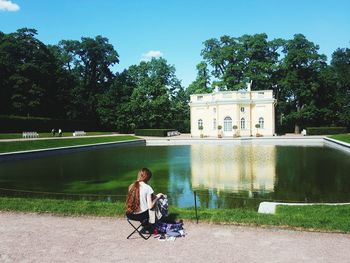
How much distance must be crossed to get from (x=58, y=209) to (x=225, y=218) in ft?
12.3

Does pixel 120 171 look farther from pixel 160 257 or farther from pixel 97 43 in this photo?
pixel 97 43

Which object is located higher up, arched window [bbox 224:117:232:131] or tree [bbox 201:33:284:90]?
tree [bbox 201:33:284:90]

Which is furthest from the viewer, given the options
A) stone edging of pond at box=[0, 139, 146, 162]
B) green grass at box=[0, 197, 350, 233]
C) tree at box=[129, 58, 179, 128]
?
tree at box=[129, 58, 179, 128]

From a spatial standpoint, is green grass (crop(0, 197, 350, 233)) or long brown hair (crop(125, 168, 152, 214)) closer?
long brown hair (crop(125, 168, 152, 214))

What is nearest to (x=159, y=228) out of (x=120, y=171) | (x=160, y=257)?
(x=160, y=257)

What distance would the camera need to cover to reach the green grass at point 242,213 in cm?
669

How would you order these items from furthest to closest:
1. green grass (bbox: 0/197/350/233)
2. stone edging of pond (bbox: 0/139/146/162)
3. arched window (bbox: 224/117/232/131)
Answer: arched window (bbox: 224/117/232/131) → stone edging of pond (bbox: 0/139/146/162) → green grass (bbox: 0/197/350/233)

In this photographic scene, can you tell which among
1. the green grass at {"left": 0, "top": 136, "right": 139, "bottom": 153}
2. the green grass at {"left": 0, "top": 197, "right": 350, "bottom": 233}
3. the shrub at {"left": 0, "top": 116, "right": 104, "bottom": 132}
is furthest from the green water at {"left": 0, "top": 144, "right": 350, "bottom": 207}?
the shrub at {"left": 0, "top": 116, "right": 104, "bottom": 132}

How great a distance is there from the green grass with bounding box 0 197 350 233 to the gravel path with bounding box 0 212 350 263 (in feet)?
0.85

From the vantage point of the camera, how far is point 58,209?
27.4 ft

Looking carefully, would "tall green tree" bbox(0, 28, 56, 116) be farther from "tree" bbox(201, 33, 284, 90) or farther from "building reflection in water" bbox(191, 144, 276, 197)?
"building reflection in water" bbox(191, 144, 276, 197)

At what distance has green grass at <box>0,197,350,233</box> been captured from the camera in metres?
6.69

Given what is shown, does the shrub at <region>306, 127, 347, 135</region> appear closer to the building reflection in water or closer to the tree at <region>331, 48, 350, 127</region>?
the tree at <region>331, 48, 350, 127</region>

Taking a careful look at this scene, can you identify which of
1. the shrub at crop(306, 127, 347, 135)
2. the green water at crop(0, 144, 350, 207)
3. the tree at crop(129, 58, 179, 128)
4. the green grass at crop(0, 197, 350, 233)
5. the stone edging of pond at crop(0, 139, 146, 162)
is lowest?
the green water at crop(0, 144, 350, 207)
